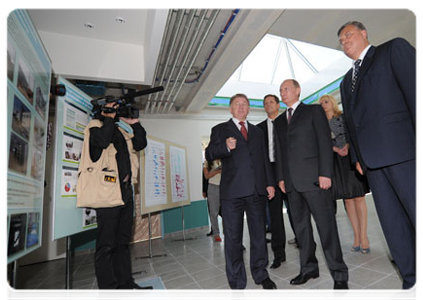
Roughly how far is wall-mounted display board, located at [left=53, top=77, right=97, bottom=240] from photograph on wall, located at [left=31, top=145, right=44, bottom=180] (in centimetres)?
31

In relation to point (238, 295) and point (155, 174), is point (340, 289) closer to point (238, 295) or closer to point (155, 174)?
point (238, 295)

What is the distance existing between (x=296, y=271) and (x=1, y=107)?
2.51 meters

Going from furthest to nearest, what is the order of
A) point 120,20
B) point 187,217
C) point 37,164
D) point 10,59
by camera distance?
point 187,217
point 120,20
point 37,164
point 10,59

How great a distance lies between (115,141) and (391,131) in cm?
193

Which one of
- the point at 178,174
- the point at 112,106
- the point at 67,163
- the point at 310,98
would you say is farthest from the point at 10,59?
the point at 310,98

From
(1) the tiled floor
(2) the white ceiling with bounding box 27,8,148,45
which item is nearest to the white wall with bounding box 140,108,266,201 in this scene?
(1) the tiled floor

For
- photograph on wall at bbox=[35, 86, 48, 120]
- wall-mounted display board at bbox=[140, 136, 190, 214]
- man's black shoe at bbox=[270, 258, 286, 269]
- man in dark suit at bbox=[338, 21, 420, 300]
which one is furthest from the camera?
wall-mounted display board at bbox=[140, 136, 190, 214]

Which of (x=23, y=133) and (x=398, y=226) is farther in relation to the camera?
(x=398, y=226)

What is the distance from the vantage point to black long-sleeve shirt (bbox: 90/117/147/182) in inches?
69.5

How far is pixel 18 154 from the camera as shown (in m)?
1.12

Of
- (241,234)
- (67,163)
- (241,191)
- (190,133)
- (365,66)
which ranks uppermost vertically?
(190,133)

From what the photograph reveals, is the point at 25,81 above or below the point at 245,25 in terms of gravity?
below

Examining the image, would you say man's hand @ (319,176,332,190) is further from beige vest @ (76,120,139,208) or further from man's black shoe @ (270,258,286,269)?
beige vest @ (76,120,139,208)

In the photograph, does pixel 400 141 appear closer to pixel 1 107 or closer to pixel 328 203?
pixel 328 203
